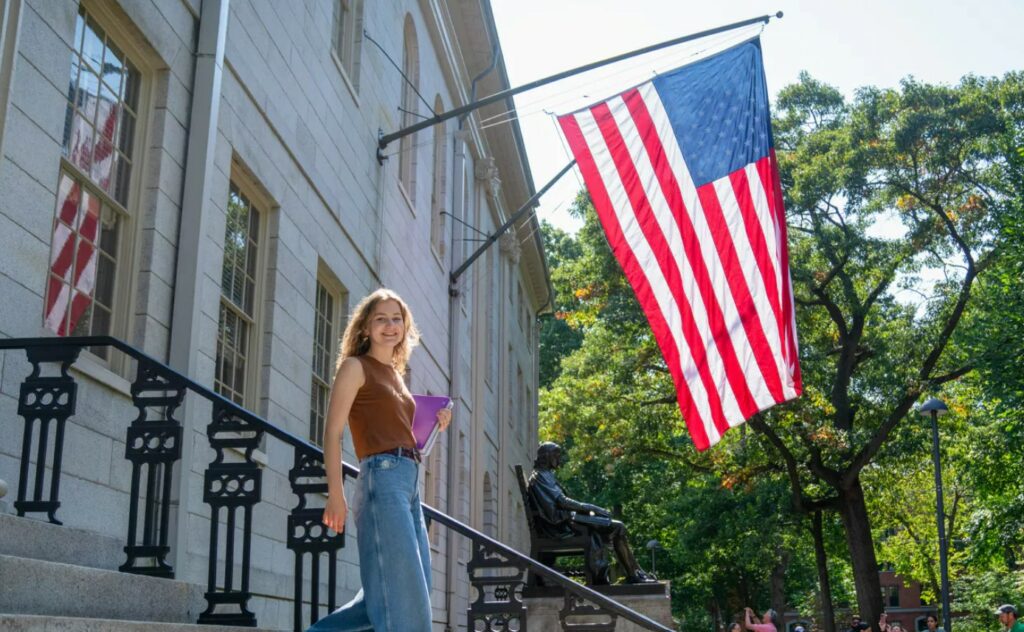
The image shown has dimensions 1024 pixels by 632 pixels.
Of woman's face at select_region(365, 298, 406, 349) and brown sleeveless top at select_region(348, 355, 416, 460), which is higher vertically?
woman's face at select_region(365, 298, 406, 349)

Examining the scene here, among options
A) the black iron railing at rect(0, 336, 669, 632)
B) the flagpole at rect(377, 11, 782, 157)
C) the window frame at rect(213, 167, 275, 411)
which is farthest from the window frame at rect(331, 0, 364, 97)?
the black iron railing at rect(0, 336, 669, 632)

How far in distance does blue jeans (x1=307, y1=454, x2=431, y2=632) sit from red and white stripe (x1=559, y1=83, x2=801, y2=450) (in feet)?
18.7

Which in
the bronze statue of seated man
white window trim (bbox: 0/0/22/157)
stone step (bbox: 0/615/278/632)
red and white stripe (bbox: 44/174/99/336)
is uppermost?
white window trim (bbox: 0/0/22/157)

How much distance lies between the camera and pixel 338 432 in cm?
451

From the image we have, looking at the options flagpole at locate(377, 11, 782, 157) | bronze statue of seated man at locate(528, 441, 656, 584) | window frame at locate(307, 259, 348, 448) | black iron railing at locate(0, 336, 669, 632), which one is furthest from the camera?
flagpole at locate(377, 11, 782, 157)

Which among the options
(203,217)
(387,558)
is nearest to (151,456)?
(387,558)

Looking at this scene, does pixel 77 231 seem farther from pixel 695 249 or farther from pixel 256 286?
pixel 695 249

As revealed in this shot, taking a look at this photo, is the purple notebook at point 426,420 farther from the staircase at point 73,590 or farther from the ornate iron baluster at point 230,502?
the staircase at point 73,590

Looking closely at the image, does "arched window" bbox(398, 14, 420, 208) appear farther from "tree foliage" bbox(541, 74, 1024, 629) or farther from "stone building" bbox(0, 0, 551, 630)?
"tree foliage" bbox(541, 74, 1024, 629)

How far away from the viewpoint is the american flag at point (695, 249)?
9.98 meters

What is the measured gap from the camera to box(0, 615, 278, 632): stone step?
358 centimetres

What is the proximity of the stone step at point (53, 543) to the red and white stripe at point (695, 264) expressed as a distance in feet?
17.4

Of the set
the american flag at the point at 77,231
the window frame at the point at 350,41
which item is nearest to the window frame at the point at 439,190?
the window frame at the point at 350,41

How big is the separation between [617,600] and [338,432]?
6.62 m
